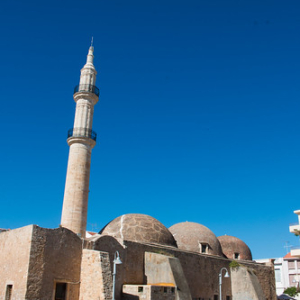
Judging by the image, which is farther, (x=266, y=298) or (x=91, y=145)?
(x=266, y=298)

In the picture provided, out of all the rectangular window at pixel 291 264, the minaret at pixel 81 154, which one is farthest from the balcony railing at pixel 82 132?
the rectangular window at pixel 291 264

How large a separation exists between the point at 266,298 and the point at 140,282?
11.0 m

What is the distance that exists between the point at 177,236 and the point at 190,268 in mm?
3998

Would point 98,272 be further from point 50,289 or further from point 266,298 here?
point 266,298

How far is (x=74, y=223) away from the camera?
1897cm

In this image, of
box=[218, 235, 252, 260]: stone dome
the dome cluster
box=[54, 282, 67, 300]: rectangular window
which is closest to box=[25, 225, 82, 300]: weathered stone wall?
box=[54, 282, 67, 300]: rectangular window

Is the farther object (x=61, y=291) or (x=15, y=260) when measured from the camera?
(x=61, y=291)

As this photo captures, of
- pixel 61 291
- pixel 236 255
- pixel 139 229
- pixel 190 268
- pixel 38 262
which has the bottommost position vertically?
pixel 61 291

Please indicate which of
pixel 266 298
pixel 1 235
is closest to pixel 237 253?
pixel 266 298

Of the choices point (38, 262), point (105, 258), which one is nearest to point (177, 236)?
point (105, 258)

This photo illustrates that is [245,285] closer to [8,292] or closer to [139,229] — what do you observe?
[139,229]

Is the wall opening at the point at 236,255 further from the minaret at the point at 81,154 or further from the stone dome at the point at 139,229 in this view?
the minaret at the point at 81,154

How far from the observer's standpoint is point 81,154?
2027 centimetres

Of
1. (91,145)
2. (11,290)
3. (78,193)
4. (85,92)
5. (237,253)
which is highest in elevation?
(85,92)
